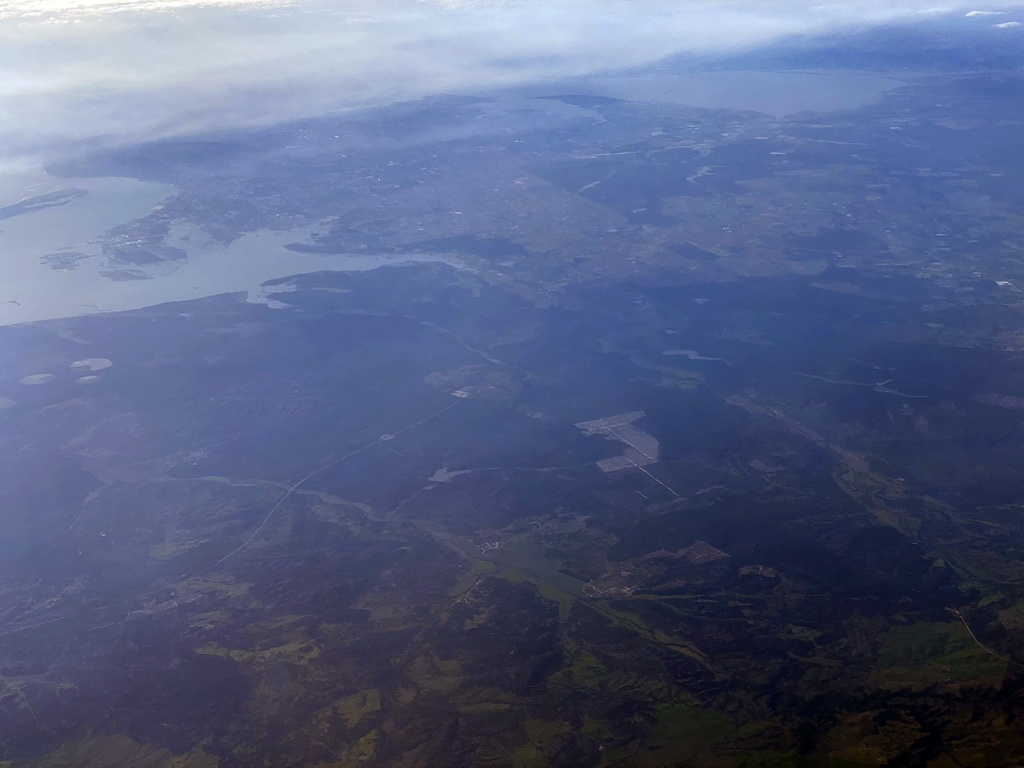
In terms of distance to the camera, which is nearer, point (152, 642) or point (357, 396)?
point (152, 642)

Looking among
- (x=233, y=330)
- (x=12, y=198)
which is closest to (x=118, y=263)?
(x=233, y=330)

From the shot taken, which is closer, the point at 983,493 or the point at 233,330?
the point at 983,493

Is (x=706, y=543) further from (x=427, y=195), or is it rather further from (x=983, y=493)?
(x=427, y=195)

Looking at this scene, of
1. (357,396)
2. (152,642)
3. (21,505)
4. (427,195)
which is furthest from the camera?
(427,195)

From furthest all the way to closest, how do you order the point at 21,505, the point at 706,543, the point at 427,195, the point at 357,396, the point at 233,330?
the point at 427,195 → the point at 233,330 → the point at 357,396 → the point at 21,505 → the point at 706,543

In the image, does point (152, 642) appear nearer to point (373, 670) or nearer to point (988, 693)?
point (373, 670)

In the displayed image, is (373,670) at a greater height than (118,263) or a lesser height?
lesser

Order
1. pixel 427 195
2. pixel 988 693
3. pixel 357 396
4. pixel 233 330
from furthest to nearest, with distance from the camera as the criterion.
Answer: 1. pixel 427 195
2. pixel 233 330
3. pixel 357 396
4. pixel 988 693

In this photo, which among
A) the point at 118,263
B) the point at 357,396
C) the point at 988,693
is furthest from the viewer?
the point at 118,263

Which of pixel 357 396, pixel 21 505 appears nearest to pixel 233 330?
pixel 357 396
